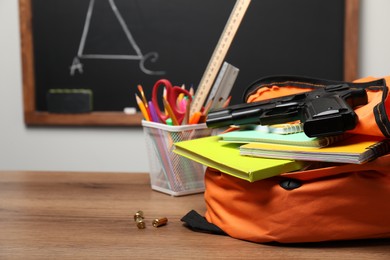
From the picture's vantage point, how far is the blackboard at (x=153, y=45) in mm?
1537

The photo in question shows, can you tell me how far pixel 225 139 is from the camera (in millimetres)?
695

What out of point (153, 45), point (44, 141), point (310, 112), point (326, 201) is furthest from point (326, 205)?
point (44, 141)

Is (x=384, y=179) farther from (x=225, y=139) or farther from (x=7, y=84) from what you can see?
(x=7, y=84)

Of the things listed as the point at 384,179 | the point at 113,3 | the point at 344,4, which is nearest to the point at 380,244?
the point at 384,179

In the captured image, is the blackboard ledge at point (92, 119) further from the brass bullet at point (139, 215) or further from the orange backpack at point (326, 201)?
the orange backpack at point (326, 201)

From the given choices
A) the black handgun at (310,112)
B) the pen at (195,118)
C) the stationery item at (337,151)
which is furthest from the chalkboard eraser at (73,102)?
the stationery item at (337,151)

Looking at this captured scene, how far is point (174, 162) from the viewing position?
82 centimetres

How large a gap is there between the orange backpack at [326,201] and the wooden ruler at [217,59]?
10.4 inches

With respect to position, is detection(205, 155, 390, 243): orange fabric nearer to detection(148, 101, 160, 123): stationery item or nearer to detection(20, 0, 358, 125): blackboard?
detection(148, 101, 160, 123): stationery item

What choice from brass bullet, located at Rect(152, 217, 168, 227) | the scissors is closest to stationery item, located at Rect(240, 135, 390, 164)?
brass bullet, located at Rect(152, 217, 168, 227)

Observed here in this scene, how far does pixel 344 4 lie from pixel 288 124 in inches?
36.9

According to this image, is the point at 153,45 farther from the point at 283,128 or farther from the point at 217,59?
the point at 283,128

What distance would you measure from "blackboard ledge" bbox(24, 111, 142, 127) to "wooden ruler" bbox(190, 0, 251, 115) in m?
0.73

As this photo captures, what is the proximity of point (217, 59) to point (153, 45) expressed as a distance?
2.50ft
